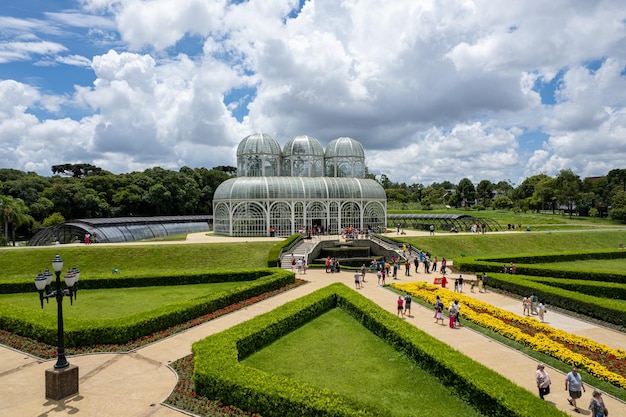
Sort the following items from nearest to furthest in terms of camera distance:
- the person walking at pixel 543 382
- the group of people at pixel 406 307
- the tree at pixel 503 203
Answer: the person walking at pixel 543 382 < the group of people at pixel 406 307 < the tree at pixel 503 203

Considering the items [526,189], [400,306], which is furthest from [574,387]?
[526,189]

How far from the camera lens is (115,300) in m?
25.6

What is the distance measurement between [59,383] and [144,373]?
2.83m

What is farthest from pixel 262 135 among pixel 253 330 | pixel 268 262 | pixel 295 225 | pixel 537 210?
pixel 537 210

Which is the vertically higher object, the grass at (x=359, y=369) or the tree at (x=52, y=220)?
the tree at (x=52, y=220)

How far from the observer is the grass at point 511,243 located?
151ft

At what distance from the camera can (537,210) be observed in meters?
116

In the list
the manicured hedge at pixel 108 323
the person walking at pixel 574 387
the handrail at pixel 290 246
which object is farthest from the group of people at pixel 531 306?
the handrail at pixel 290 246

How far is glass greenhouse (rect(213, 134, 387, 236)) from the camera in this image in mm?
54281

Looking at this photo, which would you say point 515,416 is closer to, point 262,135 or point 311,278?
point 311,278

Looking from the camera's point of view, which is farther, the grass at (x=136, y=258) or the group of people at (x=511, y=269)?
the grass at (x=136, y=258)

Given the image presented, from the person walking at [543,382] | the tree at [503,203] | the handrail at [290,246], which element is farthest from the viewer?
the tree at [503,203]

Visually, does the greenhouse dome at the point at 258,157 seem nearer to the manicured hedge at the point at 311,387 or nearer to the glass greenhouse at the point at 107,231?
the glass greenhouse at the point at 107,231

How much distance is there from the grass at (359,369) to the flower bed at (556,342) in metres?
5.93
